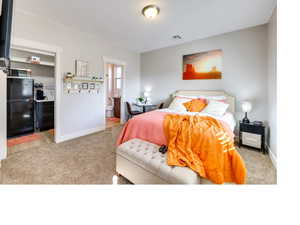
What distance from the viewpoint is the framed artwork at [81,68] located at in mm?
3035

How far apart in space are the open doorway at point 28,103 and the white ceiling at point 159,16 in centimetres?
83

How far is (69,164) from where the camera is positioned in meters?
1.95

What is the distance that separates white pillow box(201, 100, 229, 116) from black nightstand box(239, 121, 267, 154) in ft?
1.49

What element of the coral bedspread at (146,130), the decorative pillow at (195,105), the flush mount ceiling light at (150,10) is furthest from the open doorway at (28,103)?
the decorative pillow at (195,105)

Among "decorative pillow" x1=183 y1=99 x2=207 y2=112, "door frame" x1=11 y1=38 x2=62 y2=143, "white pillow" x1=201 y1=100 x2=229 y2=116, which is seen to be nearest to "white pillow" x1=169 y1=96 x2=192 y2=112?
"decorative pillow" x1=183 y1=99 x2=207 y2=112

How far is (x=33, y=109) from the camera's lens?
132 inches

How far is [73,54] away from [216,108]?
10.9 ft

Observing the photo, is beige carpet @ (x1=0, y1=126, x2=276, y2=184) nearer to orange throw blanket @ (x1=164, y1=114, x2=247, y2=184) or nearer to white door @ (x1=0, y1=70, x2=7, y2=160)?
white door @ (x1=0, y1=70, x2=7, y2=160)

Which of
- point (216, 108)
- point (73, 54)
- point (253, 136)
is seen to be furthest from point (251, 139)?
point (73, 54)

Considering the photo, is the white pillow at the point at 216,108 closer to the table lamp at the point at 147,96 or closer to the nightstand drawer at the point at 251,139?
the nightstand drawer at the point at 251,139

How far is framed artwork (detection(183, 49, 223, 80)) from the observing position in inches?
127

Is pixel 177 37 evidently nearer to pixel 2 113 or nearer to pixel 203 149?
pixel 203 149
